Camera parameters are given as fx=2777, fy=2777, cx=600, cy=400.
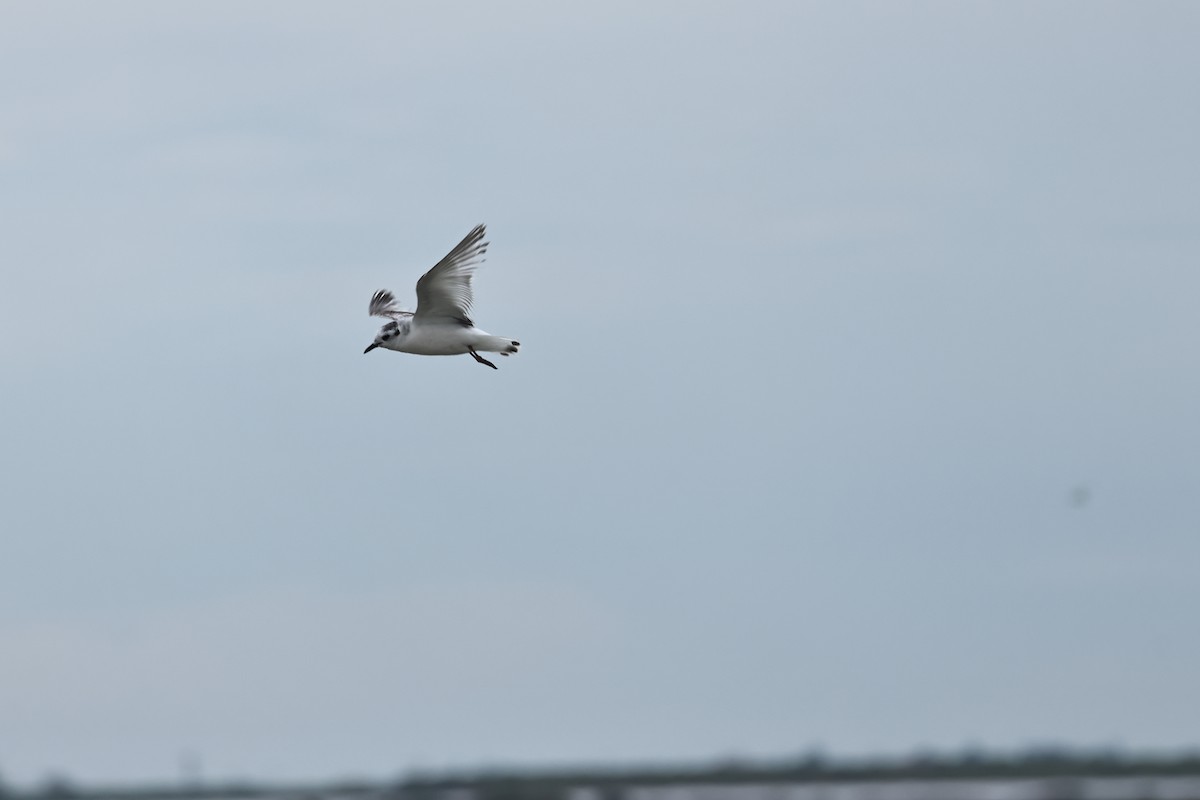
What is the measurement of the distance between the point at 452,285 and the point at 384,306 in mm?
6402

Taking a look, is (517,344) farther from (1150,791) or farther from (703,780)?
(1150,791)

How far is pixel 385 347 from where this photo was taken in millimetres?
53625

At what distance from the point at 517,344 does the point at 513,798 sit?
3998 cm

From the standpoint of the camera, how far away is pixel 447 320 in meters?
52.9

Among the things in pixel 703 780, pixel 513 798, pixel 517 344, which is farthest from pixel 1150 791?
pixel 517 344

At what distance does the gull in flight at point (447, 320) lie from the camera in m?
51.5

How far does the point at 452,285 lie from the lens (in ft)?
170

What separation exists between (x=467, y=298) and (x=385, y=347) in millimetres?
2270

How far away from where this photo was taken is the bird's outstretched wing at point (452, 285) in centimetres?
5138

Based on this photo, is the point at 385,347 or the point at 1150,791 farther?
the point at 1150,791

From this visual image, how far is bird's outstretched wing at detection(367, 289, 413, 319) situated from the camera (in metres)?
57.1

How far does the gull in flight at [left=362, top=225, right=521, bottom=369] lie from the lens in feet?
169

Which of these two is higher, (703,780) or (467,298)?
(467,298)

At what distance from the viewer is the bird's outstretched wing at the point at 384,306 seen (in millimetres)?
57062
